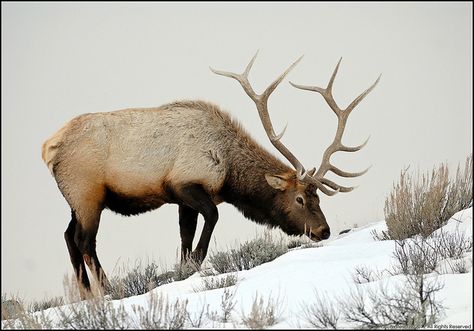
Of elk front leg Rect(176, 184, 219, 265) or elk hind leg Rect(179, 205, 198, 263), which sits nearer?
elk front leg Rect(176, 184, 219, 265)

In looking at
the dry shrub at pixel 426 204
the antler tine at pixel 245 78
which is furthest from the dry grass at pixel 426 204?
the antler tine at pixel 245 78

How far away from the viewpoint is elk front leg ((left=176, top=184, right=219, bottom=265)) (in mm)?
9219

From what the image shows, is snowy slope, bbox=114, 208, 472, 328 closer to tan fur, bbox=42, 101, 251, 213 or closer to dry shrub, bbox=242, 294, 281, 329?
dry shrub, bbox=242, 294, 281, 329

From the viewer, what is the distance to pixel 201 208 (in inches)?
364

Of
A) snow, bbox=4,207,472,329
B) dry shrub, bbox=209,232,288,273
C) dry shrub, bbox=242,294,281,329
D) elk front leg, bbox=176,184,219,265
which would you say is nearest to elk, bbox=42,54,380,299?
elk front leg, bbox=176,184,219,265

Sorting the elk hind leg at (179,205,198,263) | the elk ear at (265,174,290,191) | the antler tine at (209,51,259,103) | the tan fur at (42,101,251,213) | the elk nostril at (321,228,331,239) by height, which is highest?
the antler tine at (209,51,259,103)

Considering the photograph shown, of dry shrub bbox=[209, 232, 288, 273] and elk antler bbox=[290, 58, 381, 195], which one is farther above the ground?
elk antler bbox=[290, 58, 381, 195]

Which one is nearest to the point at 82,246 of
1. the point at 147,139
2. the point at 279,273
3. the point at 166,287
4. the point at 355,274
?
the point at 147,139

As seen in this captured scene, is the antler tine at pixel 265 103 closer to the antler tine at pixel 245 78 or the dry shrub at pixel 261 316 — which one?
the antler tine at pixel 245 78

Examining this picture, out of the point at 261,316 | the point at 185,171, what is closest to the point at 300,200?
the point at 185,171

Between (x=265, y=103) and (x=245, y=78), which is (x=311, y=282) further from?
(x=245, y=78)

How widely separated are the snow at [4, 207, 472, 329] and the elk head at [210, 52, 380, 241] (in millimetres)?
2391

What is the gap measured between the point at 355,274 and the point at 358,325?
1.07 metres

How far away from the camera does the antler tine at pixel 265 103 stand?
1001cm
